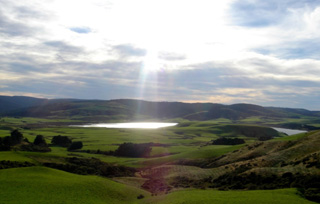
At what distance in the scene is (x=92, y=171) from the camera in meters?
60.8

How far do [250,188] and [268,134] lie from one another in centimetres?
16171

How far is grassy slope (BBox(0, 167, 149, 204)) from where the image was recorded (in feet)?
117

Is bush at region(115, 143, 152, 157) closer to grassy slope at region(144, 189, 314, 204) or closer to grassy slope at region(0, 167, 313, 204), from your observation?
grassy slope at region(0, 167, 313, 204)

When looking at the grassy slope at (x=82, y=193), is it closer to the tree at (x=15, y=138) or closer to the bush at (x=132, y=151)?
the tree at (x=15, y=138)

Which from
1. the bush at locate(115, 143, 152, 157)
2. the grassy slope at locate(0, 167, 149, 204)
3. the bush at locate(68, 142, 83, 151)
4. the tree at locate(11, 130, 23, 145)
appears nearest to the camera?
the grassy slope at locate(0, 167, 149, 204)

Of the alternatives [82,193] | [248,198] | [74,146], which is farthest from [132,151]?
[248,198]

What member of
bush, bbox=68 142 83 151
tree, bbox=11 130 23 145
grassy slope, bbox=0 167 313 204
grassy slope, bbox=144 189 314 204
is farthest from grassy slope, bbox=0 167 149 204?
bush, bbox=68 142 83 151

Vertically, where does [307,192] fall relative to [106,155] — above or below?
above

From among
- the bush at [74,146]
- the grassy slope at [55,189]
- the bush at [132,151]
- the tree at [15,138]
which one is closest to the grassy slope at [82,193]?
the grassy slope at [55,189]

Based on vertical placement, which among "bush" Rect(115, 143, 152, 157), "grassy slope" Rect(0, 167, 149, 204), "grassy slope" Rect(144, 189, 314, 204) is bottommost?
"bush" Rect(115, 143, 152, 157)

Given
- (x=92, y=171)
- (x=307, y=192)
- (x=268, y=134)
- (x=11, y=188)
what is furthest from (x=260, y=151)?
(x=268, y=134)

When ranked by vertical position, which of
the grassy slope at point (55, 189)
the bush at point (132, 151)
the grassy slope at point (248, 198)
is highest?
the grassy slope at point (248, 198)

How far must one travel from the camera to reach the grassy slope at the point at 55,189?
1401 inches

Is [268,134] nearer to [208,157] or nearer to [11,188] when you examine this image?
[208,157]
